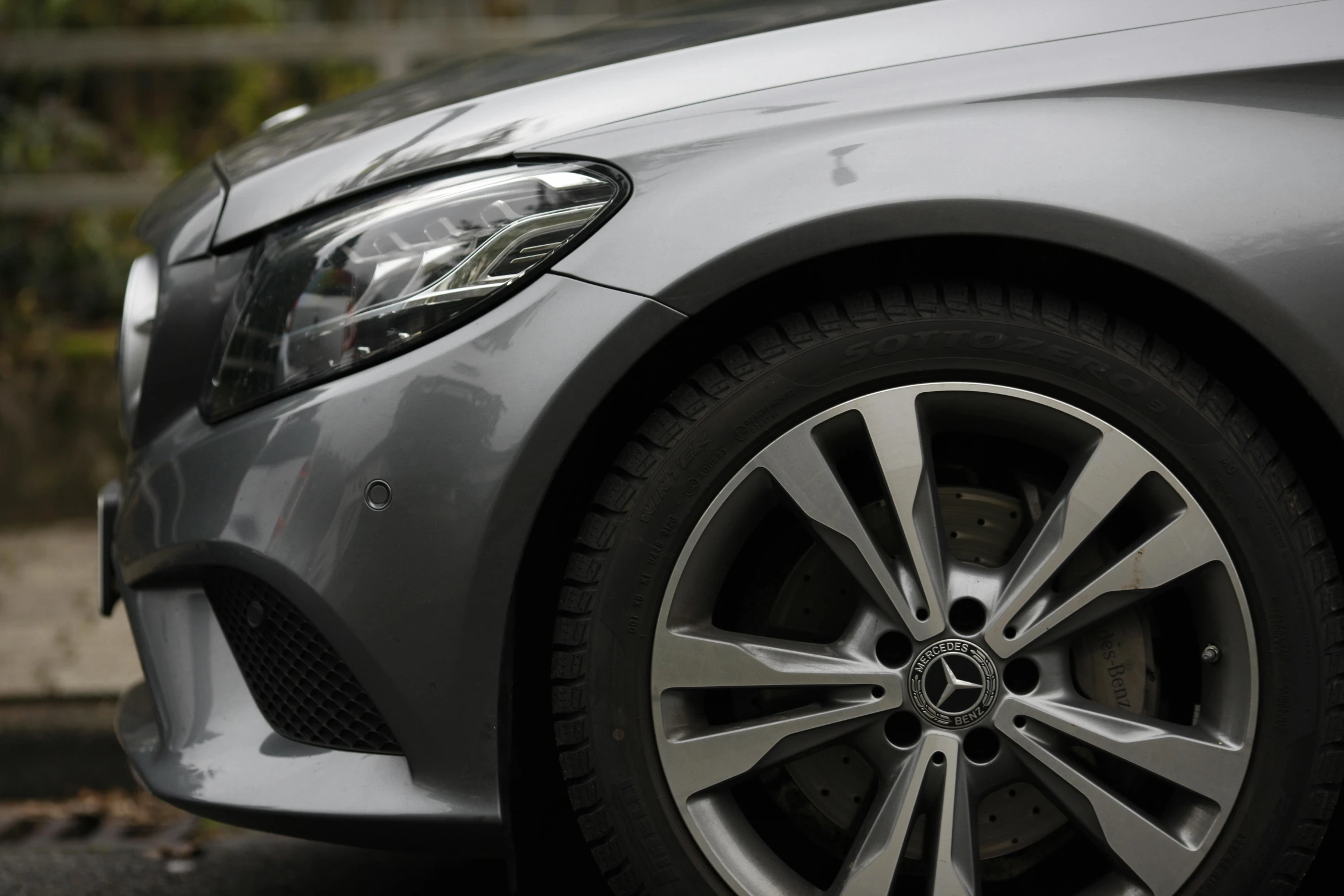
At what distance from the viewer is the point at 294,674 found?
58.4 inches

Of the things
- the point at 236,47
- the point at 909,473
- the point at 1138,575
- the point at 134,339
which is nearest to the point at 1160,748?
the point at 1138,575

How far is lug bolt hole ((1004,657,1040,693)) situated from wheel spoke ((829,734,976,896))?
101mm

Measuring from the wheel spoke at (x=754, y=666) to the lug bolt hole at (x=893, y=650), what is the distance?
0.01m

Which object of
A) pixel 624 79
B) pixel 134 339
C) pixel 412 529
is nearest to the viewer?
pixel 412 529

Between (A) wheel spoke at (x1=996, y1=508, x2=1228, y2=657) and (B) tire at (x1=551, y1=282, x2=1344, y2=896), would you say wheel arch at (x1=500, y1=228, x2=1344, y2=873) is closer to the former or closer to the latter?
(B) tire at (x1=551, y1=282, x2=1344, y2=896)

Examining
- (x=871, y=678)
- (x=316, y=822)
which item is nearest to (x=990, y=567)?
(x=871, y=678)

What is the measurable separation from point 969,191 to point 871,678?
580 millimetres

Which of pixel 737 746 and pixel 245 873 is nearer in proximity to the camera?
pixel 737 746

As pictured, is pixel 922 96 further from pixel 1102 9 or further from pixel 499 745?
pixel 499 745

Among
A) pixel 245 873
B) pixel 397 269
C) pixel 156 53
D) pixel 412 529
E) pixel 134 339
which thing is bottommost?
pixel 245 873

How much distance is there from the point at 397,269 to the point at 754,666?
2.14ft

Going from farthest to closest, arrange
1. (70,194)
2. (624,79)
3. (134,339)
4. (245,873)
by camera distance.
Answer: (70,194), (245,873), (134,339), (624,79)

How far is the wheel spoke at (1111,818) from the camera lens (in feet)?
4.52

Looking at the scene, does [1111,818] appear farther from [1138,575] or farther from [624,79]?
[624,79]
